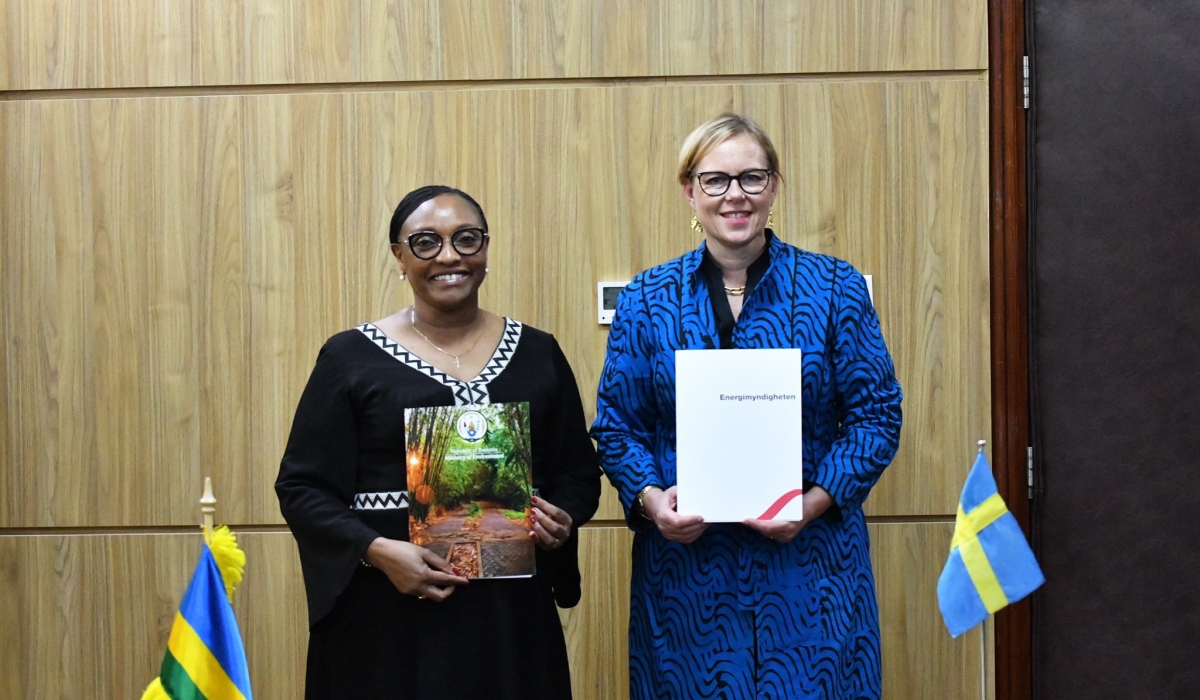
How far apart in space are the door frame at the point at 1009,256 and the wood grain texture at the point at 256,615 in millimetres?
273

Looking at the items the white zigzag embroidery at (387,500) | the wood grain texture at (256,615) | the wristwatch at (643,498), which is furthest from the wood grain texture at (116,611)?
the wristwatch at (643,498)

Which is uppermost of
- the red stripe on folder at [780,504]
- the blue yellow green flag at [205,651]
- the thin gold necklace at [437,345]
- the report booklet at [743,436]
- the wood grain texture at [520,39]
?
the wood grain texture at [520,39]

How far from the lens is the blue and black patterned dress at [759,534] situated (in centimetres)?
223

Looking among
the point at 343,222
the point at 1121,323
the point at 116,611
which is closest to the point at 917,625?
the point at 1121,323

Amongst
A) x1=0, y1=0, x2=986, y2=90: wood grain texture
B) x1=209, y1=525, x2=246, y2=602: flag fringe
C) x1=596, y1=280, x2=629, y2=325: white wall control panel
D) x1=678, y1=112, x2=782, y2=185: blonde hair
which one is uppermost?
x1=0, y1=0, x2=986, y2=90: wood grain texture

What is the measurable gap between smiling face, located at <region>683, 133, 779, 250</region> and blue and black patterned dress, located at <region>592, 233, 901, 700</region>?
82 millimetres

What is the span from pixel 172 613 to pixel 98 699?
0.35 metres

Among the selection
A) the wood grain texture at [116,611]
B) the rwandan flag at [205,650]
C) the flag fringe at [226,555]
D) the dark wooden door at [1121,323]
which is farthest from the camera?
the wood grain texture at [116,611]

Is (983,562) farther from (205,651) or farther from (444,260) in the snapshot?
(205,651)

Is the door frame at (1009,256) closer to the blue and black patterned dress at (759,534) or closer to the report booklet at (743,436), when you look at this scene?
the blue and black patterned dress at (759,534)

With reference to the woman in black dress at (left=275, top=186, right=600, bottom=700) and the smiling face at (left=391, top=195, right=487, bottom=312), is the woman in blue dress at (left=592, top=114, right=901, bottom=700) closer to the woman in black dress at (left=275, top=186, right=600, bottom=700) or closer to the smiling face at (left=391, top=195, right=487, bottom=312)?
the woman in black dress at (left=275, top=186, right=600, bottom=700)

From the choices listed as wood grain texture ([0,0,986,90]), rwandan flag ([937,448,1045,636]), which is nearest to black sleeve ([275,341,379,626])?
rwandan flag ([937,448,1045,636])

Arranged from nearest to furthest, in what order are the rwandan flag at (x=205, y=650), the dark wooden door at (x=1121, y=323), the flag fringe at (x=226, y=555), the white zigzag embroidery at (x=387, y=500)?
the rwandan flag at (x=205, y=650)
the flag fringe at (x=226, y=555)
the white zigzag embroidery at (x=387, y=500)
the dark wooden door at (x=1121, y=323)

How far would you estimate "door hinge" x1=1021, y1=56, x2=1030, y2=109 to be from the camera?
332cm
